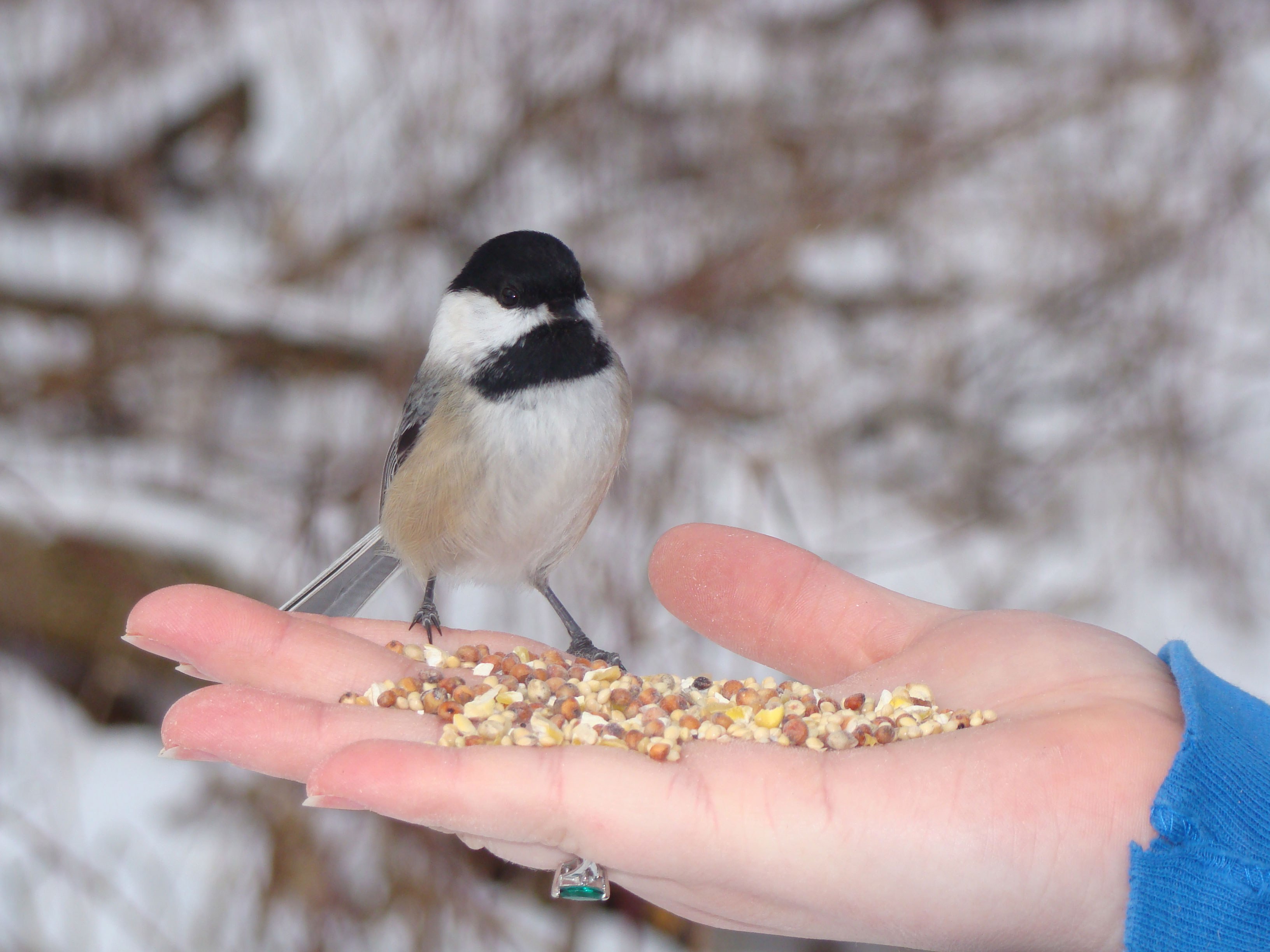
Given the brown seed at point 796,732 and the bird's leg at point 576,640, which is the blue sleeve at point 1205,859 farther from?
the bird's leg at point 576,640

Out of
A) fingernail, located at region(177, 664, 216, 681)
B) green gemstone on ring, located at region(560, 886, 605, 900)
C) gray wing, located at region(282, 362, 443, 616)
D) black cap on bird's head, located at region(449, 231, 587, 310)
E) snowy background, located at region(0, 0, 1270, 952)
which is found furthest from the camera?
snowy background, located at region(0, 0, 1270, 952)

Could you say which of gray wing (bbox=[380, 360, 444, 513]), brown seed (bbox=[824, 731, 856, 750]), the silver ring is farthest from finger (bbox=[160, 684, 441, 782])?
gray wing (bbox=[380, 360, 444, 513])

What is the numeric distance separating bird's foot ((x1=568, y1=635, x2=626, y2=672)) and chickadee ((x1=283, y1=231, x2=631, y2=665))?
8.6 inches

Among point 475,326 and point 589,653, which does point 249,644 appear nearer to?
point 475,326

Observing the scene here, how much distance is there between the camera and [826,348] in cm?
259

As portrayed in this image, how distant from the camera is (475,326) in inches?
56.0

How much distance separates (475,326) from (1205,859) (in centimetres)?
100

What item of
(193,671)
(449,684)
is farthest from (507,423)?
(193,671)

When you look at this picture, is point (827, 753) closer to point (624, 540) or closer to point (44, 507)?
point (624, 540)

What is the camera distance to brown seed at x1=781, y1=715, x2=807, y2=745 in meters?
1.11

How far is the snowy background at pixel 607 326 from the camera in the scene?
6.70 ft

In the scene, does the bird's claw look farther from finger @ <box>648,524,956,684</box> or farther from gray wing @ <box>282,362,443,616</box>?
finger @ <box>648,524,956,684</box>

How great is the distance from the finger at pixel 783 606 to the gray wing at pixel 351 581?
1.52 ft

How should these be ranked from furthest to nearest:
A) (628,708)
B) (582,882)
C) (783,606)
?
(783,606) < (628,708) < (582,882)
